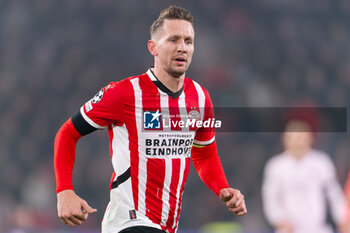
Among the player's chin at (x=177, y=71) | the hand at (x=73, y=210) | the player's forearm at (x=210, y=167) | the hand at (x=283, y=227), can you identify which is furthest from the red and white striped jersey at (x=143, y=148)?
the hand at (x=283, y=227)

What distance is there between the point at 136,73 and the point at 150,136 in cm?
737

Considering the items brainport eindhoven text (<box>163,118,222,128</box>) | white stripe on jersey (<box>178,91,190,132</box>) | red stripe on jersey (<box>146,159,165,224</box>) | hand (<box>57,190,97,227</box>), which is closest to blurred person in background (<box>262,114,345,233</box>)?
brainport eindhoven text (<box>163,118,222,128</box>)

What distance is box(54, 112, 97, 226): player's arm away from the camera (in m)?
2.70

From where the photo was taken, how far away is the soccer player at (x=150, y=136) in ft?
9.89

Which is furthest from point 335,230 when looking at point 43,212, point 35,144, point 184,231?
point 35,144

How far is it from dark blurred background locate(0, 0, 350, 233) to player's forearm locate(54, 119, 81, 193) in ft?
17.1

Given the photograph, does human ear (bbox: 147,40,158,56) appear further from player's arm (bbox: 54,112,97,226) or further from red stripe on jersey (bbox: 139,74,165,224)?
player's arm (bbox: 54,112,97,226)

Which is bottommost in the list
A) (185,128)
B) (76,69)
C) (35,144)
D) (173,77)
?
(185,128)

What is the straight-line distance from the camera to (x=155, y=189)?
3.07 metres

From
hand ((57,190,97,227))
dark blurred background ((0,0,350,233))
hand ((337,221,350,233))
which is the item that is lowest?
hand ((337,221,350,233))

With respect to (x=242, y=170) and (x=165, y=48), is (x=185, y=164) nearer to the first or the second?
(x=165, y=48)

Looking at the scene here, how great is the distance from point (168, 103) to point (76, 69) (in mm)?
7730

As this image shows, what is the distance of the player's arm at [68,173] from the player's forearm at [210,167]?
80cm

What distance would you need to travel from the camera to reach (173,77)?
3.21 m
